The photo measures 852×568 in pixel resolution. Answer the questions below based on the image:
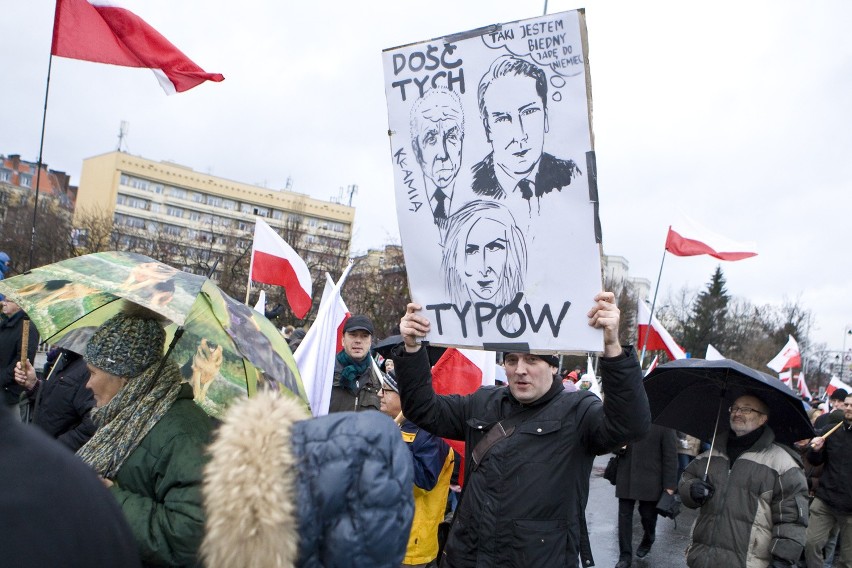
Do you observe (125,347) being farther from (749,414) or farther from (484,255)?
(749,414)

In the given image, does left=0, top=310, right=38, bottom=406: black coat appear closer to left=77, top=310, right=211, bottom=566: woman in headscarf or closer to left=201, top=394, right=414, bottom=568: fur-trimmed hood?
left=77, top=310, right=211, bottom=566: woman in headscarf

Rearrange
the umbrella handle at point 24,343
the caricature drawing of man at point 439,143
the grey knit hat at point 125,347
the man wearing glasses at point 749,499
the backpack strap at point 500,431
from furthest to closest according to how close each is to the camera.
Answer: the umbrella handle at point 24,343, the man wearing glasses at point 749,499, the backpack strap at point 500,431, the caricature drawing of man at point 439,143, the grey knit hat at point 125,347

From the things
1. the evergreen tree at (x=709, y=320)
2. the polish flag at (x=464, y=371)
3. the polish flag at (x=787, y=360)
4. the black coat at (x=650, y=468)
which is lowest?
the black coat at (x=650, y=468)

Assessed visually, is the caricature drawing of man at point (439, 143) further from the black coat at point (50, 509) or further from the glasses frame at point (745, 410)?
the glasses frame at point (745, 410)

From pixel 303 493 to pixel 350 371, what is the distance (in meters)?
4.07

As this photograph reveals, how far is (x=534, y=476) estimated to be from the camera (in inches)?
134

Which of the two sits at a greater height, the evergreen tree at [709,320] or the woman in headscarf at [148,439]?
the evergreen tree at [709,320]

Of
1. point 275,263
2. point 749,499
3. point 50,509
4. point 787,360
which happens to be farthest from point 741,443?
point 787,360

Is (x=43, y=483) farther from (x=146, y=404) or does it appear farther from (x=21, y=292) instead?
(x=21, y=292)

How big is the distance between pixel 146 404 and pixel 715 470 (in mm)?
3628

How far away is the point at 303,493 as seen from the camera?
172cm

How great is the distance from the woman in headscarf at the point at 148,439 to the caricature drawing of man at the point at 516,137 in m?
1.55

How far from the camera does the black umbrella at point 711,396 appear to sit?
470 centimetres

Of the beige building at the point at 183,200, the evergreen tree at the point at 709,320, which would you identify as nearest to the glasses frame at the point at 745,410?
the evergreen tree at the point at 709,320
